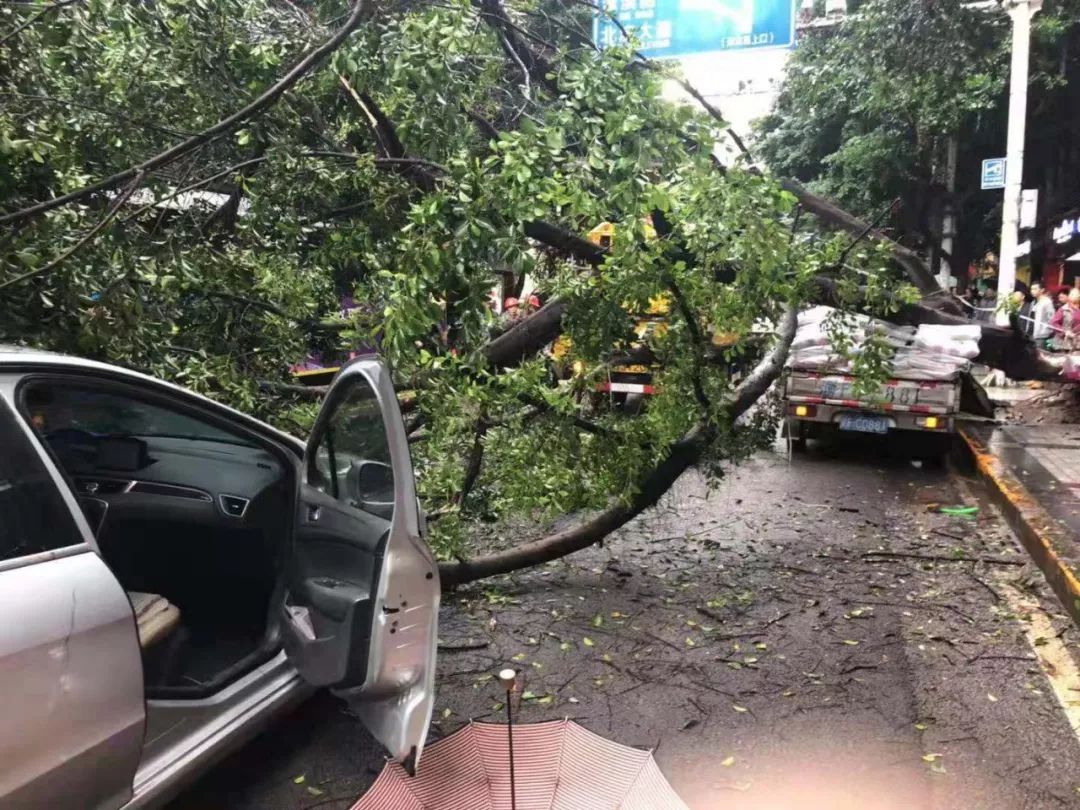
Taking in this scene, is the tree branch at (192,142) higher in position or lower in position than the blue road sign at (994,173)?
lower

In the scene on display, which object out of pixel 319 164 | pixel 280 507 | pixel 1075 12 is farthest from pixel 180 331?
pixel 1075 12

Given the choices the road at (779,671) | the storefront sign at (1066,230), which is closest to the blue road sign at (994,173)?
the storefront sign at (1066,230)

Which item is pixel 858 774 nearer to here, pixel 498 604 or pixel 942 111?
pixel 498 604

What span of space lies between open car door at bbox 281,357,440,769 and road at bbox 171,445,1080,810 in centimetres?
71

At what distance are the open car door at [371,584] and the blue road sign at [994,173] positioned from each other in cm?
1524

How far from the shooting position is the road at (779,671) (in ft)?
10.3

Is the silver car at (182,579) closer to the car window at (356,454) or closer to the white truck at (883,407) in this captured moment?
the car window at (356,454)

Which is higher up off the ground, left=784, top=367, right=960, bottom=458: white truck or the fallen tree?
the fallen tree

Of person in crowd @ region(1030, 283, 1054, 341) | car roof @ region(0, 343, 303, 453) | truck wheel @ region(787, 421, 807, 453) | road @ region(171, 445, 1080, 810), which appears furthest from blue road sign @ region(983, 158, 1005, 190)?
car roof @ region(0, 343, 303, 453)

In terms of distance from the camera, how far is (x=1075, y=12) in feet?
48.7

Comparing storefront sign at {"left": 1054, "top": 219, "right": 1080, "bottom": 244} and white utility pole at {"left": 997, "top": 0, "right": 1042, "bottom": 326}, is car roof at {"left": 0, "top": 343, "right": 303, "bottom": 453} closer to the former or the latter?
white utility pole at {"left": 997, "top": 0, "right": 1042, "bottom": 326}

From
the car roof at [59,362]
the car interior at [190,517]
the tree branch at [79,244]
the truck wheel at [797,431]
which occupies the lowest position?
the truck wheel at [797,431]

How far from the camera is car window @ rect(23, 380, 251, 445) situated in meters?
2.51

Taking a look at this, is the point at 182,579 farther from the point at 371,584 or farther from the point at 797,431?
the point at 797,431
